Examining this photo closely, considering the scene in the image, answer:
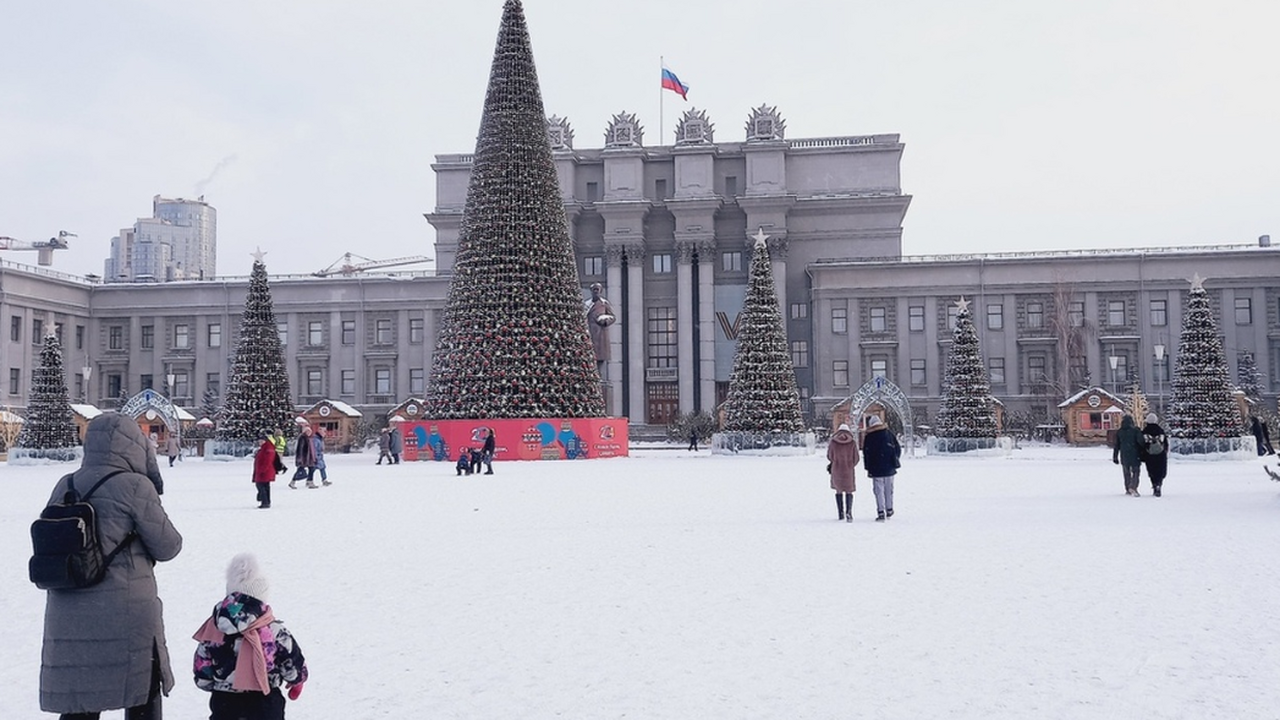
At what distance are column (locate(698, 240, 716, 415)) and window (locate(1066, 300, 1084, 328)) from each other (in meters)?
21.7

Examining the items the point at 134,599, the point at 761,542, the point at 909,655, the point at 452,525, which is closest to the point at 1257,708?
the point at 909,655

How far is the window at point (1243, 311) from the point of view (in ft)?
205

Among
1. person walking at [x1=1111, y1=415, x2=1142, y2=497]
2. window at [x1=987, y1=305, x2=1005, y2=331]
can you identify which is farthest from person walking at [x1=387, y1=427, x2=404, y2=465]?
window at [x1=987, y1=305, x2=1005, y2=331]

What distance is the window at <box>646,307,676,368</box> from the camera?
69.7 metres

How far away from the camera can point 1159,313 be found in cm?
6353

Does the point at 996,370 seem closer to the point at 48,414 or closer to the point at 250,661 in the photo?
the point at 48,414

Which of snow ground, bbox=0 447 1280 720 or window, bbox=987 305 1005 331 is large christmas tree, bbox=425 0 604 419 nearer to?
snow ground, bbox=0 447 1280 720

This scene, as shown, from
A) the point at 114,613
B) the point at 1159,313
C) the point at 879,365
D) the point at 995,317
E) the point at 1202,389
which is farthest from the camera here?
the point at 879,365

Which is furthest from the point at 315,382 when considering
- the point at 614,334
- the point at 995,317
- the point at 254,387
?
the point at 995,317

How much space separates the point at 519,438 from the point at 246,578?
30.0 meters

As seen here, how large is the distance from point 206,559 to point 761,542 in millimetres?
6149

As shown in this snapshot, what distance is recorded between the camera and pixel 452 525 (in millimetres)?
14633

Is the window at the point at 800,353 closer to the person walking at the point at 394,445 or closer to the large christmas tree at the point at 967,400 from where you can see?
the large christmas tree at the point at 967,400

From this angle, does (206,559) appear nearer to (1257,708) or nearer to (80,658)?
(80,658)
